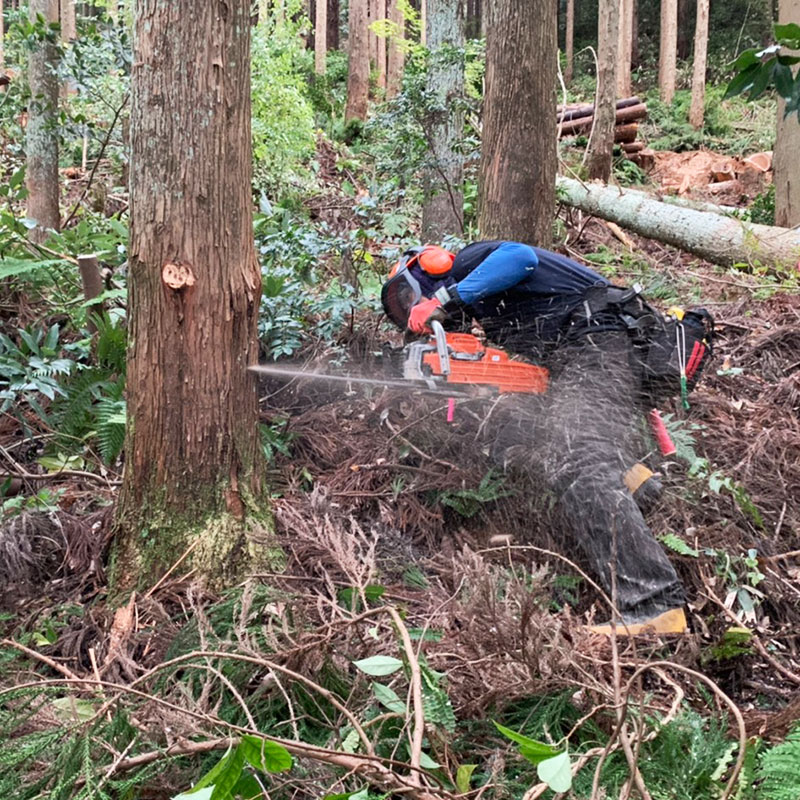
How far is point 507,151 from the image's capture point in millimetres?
5562

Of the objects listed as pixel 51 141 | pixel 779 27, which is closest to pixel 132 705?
pixel 779 27

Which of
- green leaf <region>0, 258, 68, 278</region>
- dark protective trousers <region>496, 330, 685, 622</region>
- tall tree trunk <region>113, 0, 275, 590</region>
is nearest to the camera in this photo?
tall tree trunk <region>113, 0, 275, 590</region>

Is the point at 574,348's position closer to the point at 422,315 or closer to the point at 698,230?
the point at 422,315

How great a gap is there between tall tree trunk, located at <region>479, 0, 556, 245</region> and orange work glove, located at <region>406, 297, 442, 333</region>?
4.69 ft

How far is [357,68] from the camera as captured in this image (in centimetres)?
1526

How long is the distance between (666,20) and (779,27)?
1997 cm

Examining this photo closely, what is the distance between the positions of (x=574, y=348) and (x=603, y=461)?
0.73 meters

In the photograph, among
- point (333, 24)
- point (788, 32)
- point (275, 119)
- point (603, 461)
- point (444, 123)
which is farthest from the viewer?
point (333, 24)

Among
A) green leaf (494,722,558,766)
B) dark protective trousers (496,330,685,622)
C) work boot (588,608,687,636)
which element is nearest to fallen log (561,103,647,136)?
dark protective trousers (496,330,685,622)

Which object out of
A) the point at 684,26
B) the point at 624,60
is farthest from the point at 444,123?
the point at 684,26

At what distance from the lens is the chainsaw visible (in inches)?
170

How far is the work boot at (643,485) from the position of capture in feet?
13.6

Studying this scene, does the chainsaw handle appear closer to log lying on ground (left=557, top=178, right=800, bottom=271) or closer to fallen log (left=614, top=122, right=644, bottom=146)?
log lying on ground (left=557, top=178, right=800, bottom=271)

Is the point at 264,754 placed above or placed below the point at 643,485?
above
